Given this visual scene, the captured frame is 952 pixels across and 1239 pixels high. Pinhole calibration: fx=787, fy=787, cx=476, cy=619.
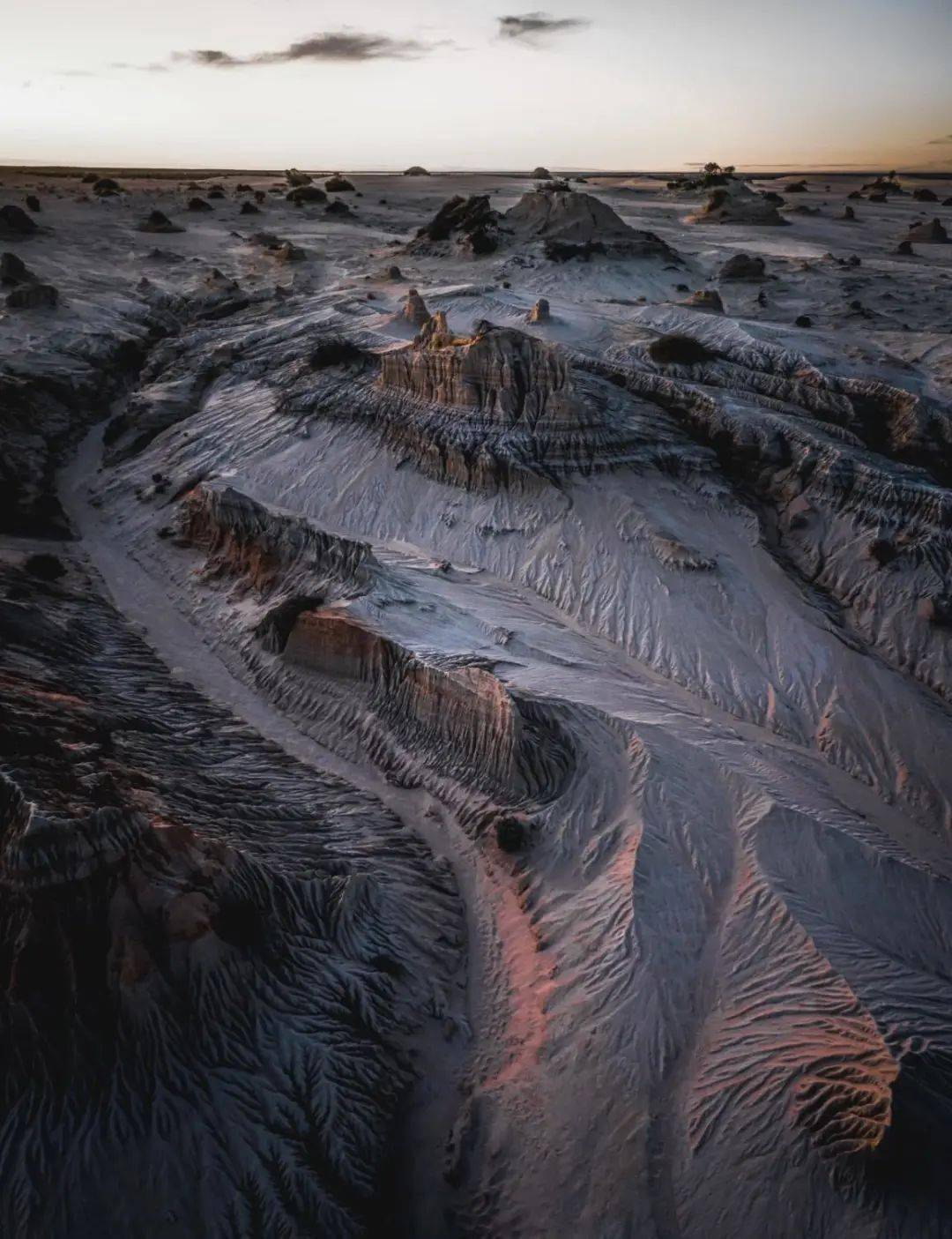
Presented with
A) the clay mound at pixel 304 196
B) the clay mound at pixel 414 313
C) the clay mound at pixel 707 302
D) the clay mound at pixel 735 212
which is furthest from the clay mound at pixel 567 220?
the clay mound at pixel 304 196

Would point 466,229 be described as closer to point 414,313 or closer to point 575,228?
point 575,228

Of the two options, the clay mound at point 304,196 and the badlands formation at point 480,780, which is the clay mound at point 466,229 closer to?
the badlands formation at point 480,780

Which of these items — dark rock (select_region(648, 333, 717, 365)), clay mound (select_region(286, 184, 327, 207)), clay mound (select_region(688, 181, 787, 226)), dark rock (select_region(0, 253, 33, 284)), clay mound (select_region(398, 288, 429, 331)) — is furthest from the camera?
clay mound (select_region(286, 184, 327, 207))

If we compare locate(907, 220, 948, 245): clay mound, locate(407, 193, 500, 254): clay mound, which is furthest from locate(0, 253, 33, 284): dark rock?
locate(907, 220, 948, 245): clay mound

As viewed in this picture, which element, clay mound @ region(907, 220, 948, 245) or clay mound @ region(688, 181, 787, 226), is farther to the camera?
clay mound @ region(688, 181, 787, 226)

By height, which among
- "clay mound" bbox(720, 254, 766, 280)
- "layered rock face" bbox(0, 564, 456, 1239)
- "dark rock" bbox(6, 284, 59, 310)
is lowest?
"layered rock face" bbox(0, 564, 456, 1239)

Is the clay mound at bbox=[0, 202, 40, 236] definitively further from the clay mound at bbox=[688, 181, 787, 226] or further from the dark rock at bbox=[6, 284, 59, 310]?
the clay mound at bbox=[688, 181, 787, 226]

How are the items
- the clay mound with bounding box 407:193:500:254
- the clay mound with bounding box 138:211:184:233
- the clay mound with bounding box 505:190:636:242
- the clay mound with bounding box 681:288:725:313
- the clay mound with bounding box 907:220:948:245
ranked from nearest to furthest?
the clay mound with bounding box 681:288:725:313 < the clay mound with bounding box 407:193:500:254 < the clay mound with bounding box 505:190:636:242 < the clay mound with bounding box 907:220:948:245 < the clay mound with bounding box 138:211:184:233
